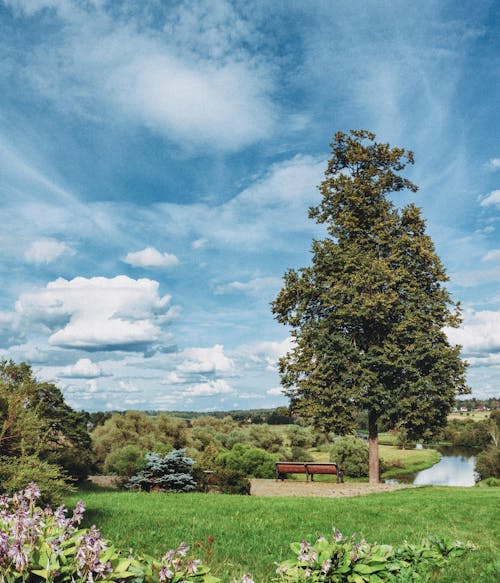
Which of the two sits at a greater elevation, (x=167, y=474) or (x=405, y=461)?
(x=167, y=474)

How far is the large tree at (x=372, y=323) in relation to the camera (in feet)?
63.0

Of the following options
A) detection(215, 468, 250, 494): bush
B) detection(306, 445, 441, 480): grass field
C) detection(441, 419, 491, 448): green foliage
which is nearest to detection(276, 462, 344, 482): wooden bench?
detection(215, 468, 250, 494): bush

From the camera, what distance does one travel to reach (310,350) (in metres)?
20.0

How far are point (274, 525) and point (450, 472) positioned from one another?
40.7 metres

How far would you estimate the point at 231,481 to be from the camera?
728 inches

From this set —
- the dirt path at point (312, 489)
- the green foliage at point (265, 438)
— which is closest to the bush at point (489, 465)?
the green foliage at point (265, 438)

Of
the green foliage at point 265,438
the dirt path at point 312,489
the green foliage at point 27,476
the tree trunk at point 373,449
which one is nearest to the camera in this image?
the green foliage at point 27,476

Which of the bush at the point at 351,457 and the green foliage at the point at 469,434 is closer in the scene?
the bush at the point at 351,457

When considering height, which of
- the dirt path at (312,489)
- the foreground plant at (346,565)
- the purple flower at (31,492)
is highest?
the purple flower at (31,492)

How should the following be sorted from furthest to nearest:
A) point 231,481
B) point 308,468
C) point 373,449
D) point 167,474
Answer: point 373,449 → point 308,468 → point 231,481 → point 167,474

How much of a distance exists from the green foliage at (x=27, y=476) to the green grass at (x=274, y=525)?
1143mm

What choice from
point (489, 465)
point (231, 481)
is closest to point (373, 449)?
point (231, 481)

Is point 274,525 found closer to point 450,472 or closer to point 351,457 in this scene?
point 351,457

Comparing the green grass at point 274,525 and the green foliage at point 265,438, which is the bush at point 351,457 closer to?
the green foliage at point 265,438
